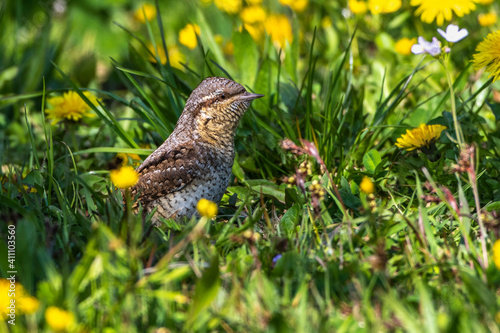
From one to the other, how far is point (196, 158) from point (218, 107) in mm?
396

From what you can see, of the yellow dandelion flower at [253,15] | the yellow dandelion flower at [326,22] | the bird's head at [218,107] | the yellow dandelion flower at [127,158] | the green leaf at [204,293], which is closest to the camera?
the green leaf at [204,293]

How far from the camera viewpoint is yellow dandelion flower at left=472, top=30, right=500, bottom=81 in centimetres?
312

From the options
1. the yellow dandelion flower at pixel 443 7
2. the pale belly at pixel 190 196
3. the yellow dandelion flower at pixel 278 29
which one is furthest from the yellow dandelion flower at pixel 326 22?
the pale belly at pixel 190 196

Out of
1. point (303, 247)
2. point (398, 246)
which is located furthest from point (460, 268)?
point (303, 247)

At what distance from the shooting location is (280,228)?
124 inches

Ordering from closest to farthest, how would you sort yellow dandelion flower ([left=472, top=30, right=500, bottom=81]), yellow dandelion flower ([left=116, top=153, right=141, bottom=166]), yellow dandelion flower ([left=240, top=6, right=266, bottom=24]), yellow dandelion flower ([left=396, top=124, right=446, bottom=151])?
yellow dandelion flower ([left=472, top=30, right=500, bottom=81]) → yellow dandelion flower ([left=396, top=124, right=446, bottom=151]) → yellow dandelion flower ([left=116, top=153, right=141, bottom=166]) → yellow dandelion flower ([left=240, top=6, right=266, bottom=24])

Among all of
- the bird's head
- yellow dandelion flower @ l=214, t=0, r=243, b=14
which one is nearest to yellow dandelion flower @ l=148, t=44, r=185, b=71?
yellow dandelion flower @ l=214, t=0, r=243, b=14

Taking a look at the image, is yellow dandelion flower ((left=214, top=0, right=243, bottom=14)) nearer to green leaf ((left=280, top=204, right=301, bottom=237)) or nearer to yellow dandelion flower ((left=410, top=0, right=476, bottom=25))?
yellow dandelion flower ((left=410, top=0, right=476, bottom=25))

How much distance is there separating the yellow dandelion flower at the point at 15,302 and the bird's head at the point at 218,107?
5.50ft

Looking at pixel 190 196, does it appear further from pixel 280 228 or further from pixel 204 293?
pixel 204 293

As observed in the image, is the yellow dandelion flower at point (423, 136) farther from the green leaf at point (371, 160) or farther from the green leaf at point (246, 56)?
the green leaf at point (246, 56)

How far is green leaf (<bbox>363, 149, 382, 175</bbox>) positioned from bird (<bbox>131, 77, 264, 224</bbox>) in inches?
31.4

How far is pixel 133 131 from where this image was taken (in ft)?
15.7

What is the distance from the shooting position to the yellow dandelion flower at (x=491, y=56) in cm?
312
